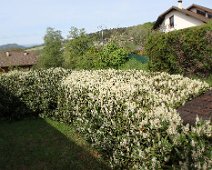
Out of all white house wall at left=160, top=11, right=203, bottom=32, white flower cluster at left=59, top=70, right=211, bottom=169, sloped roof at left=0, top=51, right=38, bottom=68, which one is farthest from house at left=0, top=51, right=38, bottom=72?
white flower cluster at left=59, top=70, right=211, bottom=169

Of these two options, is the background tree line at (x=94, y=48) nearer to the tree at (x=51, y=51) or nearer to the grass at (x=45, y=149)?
the tree at (x=51, y=51)

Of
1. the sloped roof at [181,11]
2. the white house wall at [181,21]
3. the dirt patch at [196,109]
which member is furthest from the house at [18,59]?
the dirt patch at [196,109]

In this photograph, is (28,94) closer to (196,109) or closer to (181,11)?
(196,109)

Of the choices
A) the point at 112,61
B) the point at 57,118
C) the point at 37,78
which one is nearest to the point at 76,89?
the point at 57,118

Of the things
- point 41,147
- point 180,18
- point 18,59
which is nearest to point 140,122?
point 41,147

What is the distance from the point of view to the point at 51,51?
2916 inches

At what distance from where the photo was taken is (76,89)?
12.5m

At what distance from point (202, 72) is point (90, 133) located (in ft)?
30.6

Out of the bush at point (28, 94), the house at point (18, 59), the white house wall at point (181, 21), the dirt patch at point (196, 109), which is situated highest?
the white house wall at point (181, 21)

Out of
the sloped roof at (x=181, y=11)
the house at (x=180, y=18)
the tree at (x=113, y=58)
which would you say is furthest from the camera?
the house at (x=180, y=18)

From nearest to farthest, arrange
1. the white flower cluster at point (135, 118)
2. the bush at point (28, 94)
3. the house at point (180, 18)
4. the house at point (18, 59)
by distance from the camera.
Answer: the white flower cluster at point (135, 118), the bush at point (28, 94), the house at point (180, 18), the house at point (18, 59)

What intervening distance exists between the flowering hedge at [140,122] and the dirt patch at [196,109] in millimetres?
226

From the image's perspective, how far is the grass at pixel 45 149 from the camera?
9992 mm

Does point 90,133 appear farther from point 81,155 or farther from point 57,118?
point 57,118
